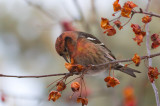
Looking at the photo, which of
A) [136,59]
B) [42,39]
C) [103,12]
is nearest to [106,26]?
[136,59]

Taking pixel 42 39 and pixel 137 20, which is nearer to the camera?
pixel 137 20

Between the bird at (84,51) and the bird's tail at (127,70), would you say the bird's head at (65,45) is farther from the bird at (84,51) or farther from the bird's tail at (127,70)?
the bird's tail at (127,70)

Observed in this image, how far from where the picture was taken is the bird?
276 centimetres

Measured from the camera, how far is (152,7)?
3.16 metres

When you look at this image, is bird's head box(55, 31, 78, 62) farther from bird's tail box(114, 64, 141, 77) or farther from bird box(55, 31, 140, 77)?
bird's tail box(114, 64, 141, 77)

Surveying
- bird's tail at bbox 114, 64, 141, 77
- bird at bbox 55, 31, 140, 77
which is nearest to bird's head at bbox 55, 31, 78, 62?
bird at bbox 55, 31, 140, 77

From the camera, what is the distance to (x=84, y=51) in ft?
9.98

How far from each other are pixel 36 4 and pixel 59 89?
68.8 inches

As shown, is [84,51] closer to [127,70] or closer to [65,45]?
[65,45]

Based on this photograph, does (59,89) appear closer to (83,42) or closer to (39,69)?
(83,42)

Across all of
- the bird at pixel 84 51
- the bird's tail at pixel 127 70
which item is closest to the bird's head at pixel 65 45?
the bird at pixel 84 51

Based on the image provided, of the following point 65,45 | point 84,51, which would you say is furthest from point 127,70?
point 65,45

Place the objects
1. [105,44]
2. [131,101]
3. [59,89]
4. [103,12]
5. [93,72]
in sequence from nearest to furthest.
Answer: [59,89] < [93,72] < [105,44] < [131,101] < [103,12]

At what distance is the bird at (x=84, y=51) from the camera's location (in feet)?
9.07
